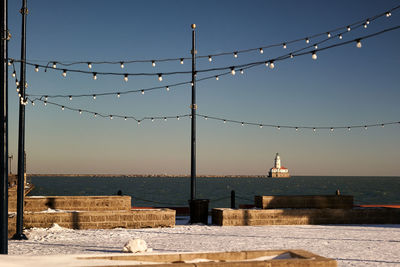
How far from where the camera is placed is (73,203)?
1595 cm

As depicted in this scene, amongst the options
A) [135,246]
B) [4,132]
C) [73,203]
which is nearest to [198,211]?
[73,203]

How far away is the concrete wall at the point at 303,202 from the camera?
16.8m

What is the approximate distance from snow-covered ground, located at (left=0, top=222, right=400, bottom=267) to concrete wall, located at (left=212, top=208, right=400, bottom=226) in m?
0.42

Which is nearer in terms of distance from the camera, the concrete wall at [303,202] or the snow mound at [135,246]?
the snow mound at [135,246]

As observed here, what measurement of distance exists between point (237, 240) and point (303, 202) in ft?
18.5

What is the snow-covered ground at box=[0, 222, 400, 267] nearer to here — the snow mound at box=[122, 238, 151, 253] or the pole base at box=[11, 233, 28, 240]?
the pole base at box=[11, 233, 28, 240]

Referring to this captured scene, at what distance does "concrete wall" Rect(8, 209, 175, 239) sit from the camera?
1388cm

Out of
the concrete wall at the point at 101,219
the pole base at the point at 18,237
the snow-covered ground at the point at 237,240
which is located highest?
the concrete wall at the point at 101,219

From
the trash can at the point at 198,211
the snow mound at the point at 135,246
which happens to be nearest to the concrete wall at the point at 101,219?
the trash can at the point at 198,211

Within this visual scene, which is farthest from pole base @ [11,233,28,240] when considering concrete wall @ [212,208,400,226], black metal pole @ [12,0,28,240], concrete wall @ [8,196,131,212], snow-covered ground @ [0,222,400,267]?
concrete wall @ [212,208,400,226]

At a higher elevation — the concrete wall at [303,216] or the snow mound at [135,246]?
the snow mound at [135,246]

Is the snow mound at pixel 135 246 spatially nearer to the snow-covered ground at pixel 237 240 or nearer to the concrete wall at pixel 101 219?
the snow-covered ground at pixel 237 240

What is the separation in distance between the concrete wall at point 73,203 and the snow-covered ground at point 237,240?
2245mm

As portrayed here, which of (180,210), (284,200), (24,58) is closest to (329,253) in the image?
(284,200)
